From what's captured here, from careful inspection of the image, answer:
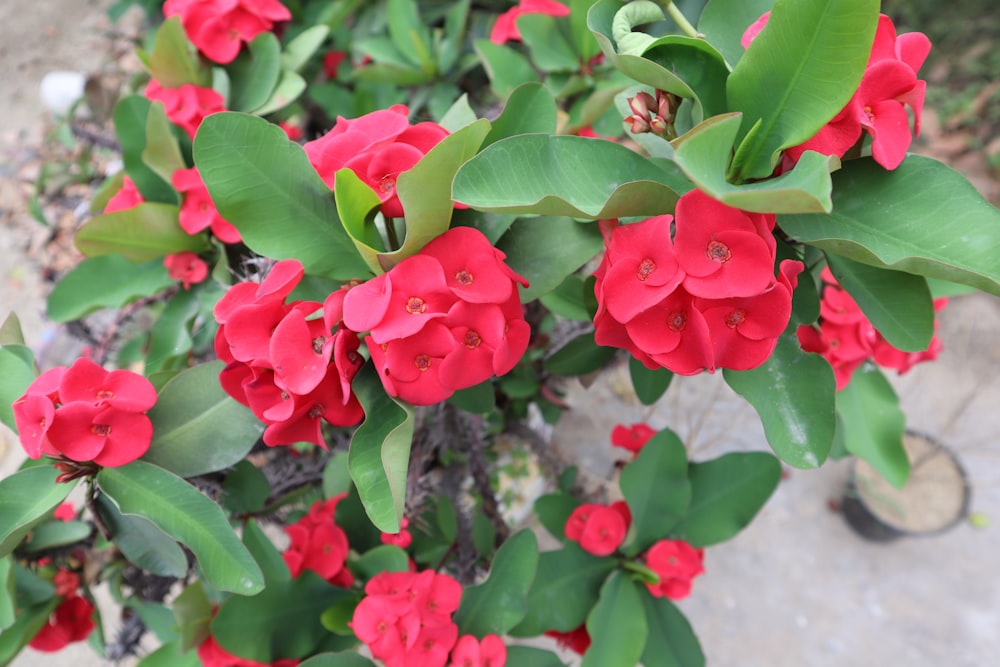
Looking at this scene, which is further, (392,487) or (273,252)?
(273,252)

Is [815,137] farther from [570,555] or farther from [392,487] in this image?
[570,555]

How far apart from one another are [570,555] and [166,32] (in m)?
1.01

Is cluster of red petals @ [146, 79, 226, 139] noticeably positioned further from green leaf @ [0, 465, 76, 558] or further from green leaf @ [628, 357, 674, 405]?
green leaf @ [628, 357, 674, 405]

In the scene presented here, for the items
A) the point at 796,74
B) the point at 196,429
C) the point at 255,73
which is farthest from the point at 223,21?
the point at 796,74

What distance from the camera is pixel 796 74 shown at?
57cm

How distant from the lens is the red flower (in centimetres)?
107

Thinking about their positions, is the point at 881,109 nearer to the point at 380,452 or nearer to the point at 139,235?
the point at 380,452

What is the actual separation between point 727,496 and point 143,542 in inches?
32.5

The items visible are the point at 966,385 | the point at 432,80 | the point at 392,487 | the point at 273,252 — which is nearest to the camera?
the point at 392,487

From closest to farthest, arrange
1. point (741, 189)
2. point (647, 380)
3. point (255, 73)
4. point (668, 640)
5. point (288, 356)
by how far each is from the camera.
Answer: point (741, 189)
point (288, 356)
point (647, 380)
point (668, 640)
point (255, 73)

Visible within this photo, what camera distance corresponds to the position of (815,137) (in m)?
0.59

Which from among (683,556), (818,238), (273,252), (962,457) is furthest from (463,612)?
(962,457)

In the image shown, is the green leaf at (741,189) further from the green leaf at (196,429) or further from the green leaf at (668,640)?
the green leaf at (668,640)

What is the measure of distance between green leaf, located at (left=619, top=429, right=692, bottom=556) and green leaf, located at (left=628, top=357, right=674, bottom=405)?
132 millimetres
